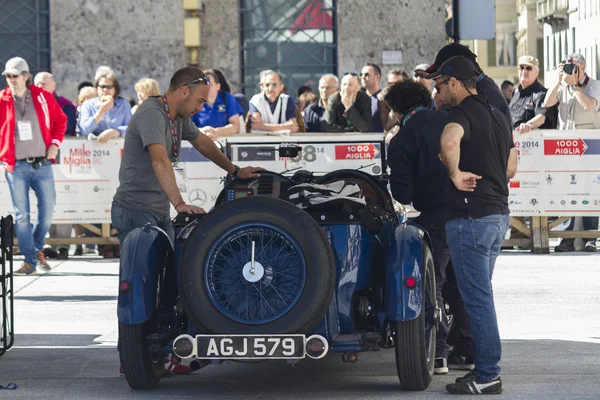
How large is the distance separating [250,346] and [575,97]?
961cm

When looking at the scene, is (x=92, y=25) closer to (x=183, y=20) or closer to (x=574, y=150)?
(x=183, y=20)

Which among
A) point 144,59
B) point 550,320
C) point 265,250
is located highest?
point 144,59

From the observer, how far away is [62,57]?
21.6m

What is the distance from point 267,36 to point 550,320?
1164cm

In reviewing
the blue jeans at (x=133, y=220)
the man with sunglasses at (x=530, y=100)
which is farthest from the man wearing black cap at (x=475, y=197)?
the man with sunglasses at (x=530, y=100)

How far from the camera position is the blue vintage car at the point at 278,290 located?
754cm

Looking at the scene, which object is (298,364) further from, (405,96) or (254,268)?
(405,96)

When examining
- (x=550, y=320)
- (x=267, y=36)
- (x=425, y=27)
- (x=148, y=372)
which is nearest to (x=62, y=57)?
(x=267, y=36)

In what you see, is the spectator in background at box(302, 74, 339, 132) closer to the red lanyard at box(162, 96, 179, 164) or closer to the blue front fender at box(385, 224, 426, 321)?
the red lanyard at box(162, 96, 179, 164)

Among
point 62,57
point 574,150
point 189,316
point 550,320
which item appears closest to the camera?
point 189,316

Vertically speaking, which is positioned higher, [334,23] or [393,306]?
[334,23]

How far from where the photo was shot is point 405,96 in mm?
9203

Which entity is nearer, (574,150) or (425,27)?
(574,150)

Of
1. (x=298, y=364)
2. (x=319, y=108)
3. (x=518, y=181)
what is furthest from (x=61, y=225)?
(x=298, y=364)
